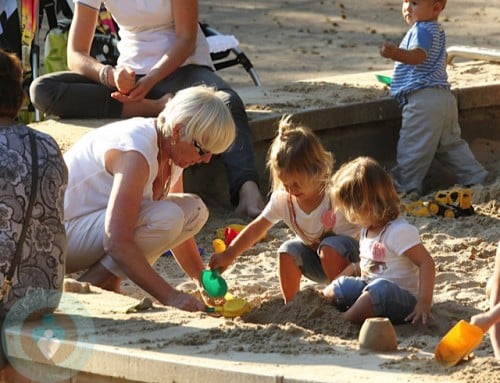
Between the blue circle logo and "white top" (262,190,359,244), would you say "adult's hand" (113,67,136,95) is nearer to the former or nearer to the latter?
"white top" (262,190,359,244)

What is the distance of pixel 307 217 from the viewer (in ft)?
16.9

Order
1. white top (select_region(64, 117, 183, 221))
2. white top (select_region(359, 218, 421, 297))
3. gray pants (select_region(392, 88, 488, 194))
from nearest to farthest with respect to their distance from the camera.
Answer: white top (select_region(359, 218, 421, 297)), white top (select_region(64, 117, 183, 221)), gray pants (select_region(392, 88, 488, 194))

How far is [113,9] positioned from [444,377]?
3.47 meters

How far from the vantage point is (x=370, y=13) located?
13.3 m

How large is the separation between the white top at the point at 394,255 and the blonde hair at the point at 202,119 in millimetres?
645

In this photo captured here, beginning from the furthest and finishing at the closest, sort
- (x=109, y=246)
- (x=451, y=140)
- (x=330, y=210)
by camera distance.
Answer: (x=451, y=140)
(x=330, y=210)
(x=109, y=246)

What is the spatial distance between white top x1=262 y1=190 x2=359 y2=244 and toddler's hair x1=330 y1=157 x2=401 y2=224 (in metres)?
0.36

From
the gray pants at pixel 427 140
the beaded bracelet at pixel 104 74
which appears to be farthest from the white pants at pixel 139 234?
the gray pants at pixel 427 140

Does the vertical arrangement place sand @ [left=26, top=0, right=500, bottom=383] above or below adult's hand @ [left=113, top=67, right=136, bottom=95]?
below

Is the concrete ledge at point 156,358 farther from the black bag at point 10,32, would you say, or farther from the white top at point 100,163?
the black bag at point 10,32

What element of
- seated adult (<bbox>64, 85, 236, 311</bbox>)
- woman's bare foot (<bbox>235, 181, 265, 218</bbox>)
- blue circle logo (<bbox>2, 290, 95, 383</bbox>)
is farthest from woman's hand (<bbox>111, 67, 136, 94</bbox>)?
blue circle logo (<bbox>2, 290, 95, 383</bbox>)

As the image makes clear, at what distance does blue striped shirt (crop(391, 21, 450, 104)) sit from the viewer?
711 centimetres

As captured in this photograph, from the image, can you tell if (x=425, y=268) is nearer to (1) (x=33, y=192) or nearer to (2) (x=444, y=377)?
(2) (x=444, y=377)

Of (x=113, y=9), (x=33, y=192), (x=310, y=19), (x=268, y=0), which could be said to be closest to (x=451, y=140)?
(x=113, y=9)
